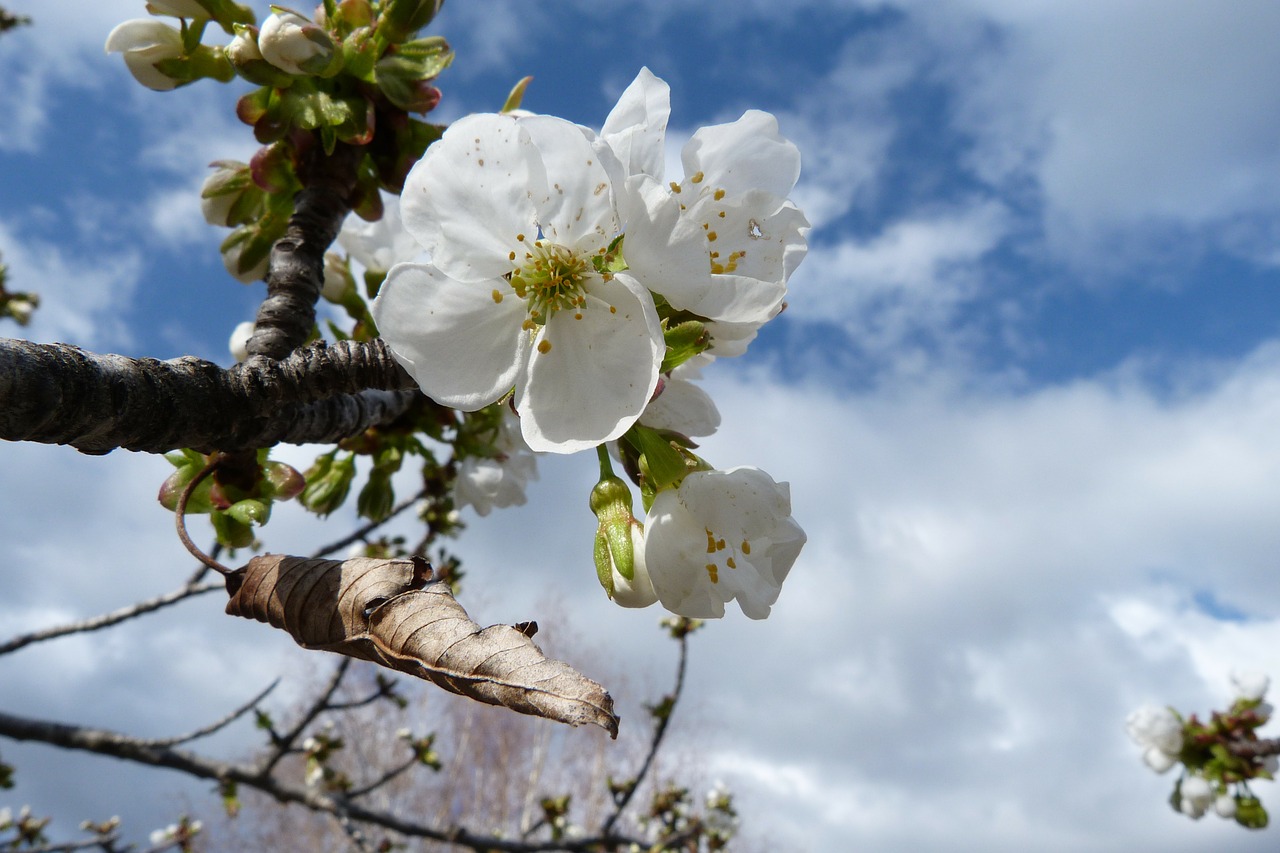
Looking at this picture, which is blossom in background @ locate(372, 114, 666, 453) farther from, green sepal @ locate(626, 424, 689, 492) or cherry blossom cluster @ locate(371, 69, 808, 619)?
green sepal @ locate(626, 424, 689, 492)

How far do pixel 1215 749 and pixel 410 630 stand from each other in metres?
4.62

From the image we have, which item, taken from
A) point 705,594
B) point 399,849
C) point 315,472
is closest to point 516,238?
point 705,594

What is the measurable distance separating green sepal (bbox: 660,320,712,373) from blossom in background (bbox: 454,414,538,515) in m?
0.97

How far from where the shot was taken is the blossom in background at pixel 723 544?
3.25 feet

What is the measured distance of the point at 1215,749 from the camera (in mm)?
4066

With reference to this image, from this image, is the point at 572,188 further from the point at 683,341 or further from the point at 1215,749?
the point at 1215,749

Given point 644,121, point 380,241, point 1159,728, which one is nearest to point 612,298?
point 644,121

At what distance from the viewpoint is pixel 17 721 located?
277 cm

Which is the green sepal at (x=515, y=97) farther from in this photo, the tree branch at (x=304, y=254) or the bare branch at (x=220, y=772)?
the bare branch at (x=220, y=772)

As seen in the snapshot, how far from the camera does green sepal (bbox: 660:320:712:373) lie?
960mm

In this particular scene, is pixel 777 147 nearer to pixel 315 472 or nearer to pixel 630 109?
pixel 630 109

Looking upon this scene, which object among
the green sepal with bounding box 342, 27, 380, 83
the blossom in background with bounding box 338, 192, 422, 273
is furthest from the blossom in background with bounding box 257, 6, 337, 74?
the blossom in background with bounding box 338, 192, 422, 273

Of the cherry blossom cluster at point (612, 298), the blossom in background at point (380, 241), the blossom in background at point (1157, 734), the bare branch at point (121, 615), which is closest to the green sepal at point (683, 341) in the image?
the cherry blossom cluster at point (612, 298)

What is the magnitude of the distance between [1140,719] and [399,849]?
15.5ft
